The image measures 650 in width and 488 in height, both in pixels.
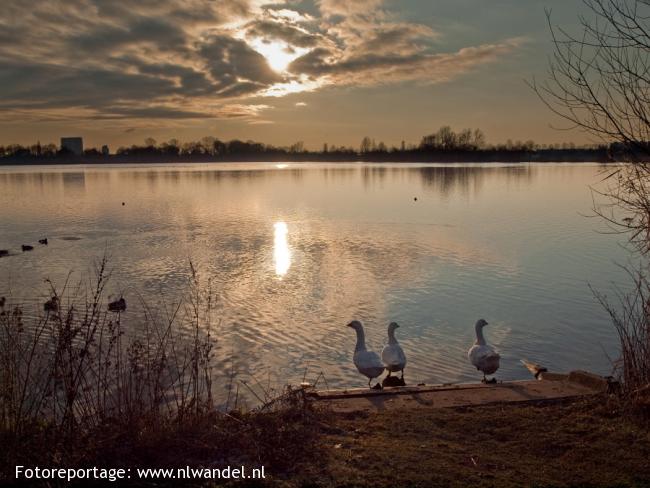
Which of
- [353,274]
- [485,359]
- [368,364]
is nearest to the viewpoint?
[368,364]

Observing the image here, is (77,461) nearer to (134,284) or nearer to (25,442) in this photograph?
(25,442)

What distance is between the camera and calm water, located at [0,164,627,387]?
11344mm

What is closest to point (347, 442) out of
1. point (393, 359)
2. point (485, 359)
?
point (393, 359)

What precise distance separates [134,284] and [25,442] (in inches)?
477

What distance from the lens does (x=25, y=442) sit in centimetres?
498

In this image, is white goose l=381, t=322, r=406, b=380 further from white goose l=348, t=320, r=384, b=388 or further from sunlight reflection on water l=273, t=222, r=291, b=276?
sunlight reflection on water l=273, t=222, r=291, b=276

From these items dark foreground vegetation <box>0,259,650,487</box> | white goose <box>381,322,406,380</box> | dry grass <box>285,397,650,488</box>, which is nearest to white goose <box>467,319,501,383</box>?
white goose <box>381,322,406,380</box>

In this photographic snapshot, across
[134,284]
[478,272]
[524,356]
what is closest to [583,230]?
[478,272]

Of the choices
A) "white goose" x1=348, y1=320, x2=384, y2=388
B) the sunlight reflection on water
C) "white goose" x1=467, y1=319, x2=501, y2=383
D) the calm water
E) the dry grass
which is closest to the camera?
the dry grass

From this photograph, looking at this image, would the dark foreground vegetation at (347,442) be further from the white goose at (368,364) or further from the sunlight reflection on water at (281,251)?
the sunlight reflection on water at (281,251)

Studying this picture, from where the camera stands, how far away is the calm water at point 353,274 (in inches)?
447

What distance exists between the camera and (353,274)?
18.6 m

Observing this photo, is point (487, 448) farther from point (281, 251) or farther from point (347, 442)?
point (281, 251)

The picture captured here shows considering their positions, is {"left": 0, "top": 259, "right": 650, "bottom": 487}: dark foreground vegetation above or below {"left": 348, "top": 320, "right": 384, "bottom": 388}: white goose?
above
